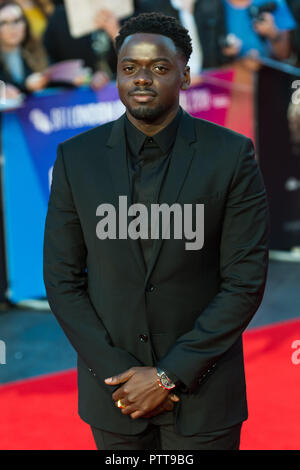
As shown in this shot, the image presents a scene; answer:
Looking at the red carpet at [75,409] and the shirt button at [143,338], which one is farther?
the red carpet at [75,409]

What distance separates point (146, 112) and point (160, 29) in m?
0.22

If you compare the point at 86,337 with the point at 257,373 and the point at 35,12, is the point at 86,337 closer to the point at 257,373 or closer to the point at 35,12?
the point at 257,373

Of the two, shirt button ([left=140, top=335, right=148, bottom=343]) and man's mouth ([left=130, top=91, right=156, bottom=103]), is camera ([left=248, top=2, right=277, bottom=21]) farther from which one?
shirt button ([left=140, top=335, right=148, bottom=343])

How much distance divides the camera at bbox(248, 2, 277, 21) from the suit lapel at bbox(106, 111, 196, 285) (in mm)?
5247

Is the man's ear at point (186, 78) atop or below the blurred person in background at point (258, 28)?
below

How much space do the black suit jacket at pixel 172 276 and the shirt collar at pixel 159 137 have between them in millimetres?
23

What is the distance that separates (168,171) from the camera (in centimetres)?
160

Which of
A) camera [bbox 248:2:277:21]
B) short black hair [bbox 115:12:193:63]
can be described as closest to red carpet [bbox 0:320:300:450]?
short black hair [bbox 115:12:193:63]

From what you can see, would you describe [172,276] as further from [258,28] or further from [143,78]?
[258,28]

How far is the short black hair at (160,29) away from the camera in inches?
61.9

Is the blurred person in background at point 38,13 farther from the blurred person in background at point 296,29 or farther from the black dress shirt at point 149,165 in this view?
the black dress shirt at point 149,165

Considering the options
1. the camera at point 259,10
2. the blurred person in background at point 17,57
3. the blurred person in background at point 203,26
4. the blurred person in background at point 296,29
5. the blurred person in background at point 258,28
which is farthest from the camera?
the blurred person in background at point 296,29

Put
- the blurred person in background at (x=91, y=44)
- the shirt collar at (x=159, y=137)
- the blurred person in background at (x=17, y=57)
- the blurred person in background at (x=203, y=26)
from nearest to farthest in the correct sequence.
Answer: the shirt collar at (x=159, y=137) → the blurred person in background at (x=17, y=57) → the blurred person in background at (x=91, y=44) → the blurred person in background at (x=203, y=26)

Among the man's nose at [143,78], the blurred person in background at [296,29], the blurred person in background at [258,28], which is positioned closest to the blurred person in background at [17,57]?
the blurred person in background at [258,28]
